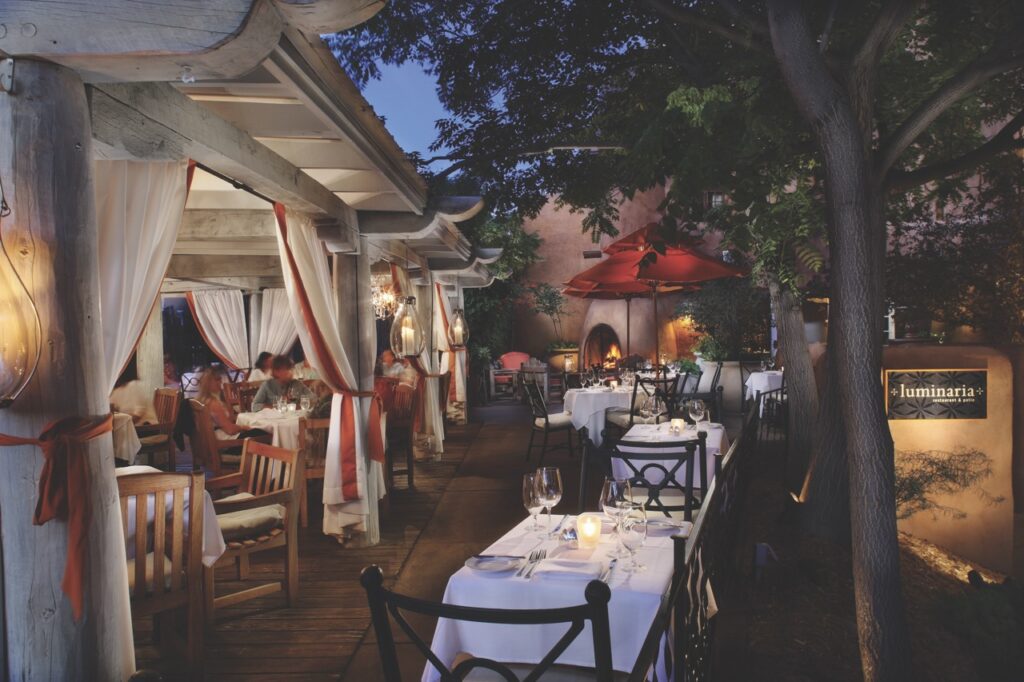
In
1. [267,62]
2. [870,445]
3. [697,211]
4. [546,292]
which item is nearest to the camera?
[267,62]

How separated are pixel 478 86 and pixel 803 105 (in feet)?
12.3

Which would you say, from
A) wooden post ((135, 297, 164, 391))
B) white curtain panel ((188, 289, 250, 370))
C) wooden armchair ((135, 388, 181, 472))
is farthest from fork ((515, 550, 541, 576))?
white curtain panel ((188, 289, 250, 370))

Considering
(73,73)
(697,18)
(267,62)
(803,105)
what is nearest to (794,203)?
(697,18)

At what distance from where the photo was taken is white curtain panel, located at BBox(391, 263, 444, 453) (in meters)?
8.25

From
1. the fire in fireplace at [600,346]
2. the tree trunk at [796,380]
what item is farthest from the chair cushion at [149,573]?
the fire in fireplace at [600,346]

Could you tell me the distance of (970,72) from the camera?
3059 mm

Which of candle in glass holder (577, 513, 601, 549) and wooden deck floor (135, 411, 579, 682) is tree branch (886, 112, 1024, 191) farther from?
wooden deck floor (135, 411, 579, 682)

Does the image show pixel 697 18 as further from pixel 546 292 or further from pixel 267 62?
pixel 546 292

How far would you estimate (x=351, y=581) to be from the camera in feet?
14.9

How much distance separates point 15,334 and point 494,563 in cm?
171

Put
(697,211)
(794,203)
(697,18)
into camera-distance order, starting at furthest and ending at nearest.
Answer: (794,203) < (697,18) < (697,211)

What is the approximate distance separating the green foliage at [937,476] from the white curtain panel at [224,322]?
10.9 m

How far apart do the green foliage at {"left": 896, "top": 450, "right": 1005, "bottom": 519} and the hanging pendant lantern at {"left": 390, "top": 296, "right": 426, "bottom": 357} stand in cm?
490

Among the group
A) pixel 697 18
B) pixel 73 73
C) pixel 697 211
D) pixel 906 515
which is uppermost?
pixel 697 18
